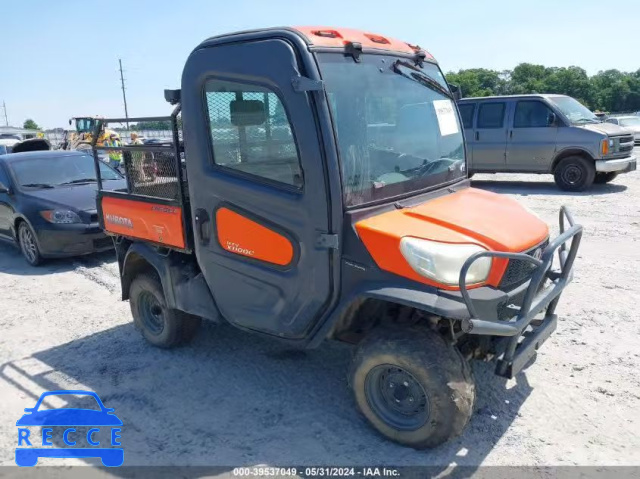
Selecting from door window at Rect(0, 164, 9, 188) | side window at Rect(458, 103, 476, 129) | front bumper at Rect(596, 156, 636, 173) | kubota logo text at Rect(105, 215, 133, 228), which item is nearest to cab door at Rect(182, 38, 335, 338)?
kubota logo text at Rect(105, 215, 133, 228)

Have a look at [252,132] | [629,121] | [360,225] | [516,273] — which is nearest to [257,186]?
[252,132]

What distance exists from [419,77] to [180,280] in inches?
90.0

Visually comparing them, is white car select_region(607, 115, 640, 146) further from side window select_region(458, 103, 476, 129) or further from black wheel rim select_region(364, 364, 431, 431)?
black wheel rim select_region(364, 364, 431, 431)

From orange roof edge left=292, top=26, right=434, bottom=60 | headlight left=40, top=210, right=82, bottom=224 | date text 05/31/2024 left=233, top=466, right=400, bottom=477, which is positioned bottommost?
date text 05/31/2024 left=233, top=466, right=400, bottom=477

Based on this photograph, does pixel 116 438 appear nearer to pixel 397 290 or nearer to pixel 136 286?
pixel 136 286

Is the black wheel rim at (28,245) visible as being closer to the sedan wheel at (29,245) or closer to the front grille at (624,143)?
the sedan wheel at (29,245)

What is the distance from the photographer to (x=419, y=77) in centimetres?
359

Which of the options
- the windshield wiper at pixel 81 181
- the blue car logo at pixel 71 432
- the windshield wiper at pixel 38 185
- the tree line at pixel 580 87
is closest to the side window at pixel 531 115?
the windshield wiper at pixel 81 181

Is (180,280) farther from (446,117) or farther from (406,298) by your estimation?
(446,117)

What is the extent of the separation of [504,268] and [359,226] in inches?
Answer: 32.5

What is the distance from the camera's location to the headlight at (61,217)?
7105 mm

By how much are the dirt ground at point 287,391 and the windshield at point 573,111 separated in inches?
249

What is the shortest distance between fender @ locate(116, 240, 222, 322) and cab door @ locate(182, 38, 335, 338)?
16cm

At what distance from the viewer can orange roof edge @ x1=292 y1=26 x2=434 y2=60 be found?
3004 millimetres
